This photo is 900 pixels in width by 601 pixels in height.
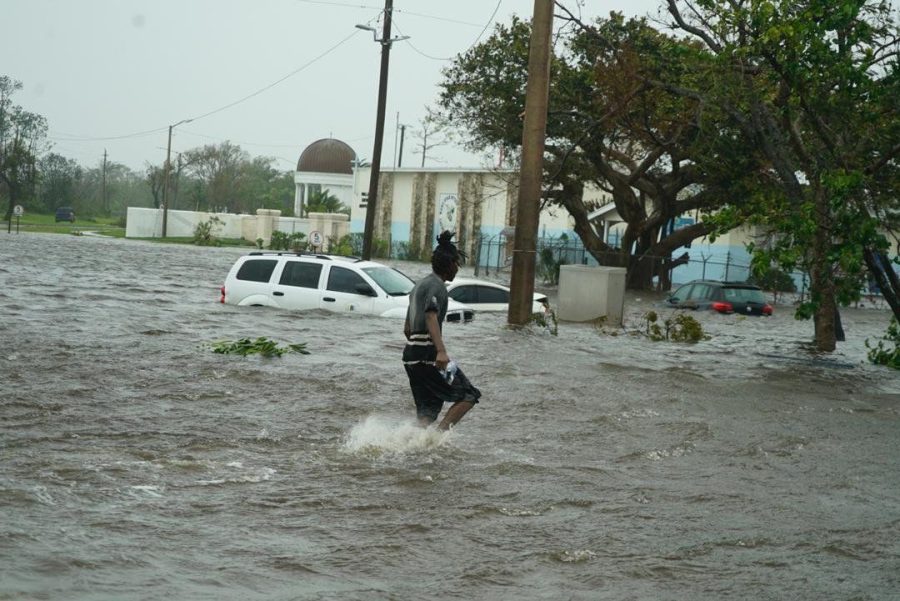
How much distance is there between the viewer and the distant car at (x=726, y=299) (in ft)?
111

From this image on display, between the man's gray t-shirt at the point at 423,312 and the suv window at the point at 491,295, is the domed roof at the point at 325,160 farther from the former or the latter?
the man's gray t-shirt at the point at 423,312

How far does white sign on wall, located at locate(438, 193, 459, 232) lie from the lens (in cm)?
6700

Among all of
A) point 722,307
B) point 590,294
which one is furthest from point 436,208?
point 590,294

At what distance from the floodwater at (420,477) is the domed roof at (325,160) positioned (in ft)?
236

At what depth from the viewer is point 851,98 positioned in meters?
18.3

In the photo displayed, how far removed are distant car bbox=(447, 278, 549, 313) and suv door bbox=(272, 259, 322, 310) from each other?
2.93 metres

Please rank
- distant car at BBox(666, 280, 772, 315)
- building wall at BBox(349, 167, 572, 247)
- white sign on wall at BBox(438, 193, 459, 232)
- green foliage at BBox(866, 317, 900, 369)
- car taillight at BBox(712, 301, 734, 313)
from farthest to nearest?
white sign on wall at BBox(438, 193, 459, 232) < building wall at BBox(349, 167, 572, 247) < distant car at BBox(666, 280, 772, 315) < car taillight at BBox(712, 301, 734, 313) < green foliage at BBox(866, 317, 900, 369)

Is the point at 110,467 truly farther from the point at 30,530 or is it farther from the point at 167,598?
the point at 167,598

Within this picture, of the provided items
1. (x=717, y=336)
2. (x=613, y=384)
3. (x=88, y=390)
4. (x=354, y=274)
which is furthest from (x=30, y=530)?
(x=717, y=336)

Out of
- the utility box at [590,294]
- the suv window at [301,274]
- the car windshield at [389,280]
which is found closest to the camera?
the car windshield at [389,280]

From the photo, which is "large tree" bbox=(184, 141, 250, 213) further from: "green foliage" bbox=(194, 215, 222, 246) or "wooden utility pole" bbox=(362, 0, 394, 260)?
"wooden utility pole" bbox=(362, 0, 394, 260)

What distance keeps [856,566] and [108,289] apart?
23.1 m

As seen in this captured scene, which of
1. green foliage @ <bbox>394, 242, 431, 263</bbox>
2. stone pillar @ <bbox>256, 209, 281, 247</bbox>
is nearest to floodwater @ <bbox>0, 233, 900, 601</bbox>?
green foliage @ <bbox>394, 242, 431, 263</bbox>

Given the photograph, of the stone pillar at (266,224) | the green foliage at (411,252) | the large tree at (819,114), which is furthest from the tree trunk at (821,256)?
the stone pillar at (266,224)
